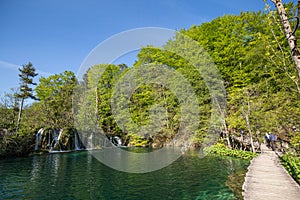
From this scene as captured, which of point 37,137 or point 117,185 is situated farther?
point 37,137

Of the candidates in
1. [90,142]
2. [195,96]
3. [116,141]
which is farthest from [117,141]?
[195,96]

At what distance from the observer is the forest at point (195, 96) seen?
44.9 feet

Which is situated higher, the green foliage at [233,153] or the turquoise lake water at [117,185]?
the green foliage at [233,153]

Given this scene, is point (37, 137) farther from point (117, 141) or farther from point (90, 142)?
point (117, 141)

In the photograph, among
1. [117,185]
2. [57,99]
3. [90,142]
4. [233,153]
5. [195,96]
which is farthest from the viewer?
[57,99]

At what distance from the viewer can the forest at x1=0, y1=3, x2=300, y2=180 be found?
44.9ft

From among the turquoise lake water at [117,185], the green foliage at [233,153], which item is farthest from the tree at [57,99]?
the green foliage at [233,153]

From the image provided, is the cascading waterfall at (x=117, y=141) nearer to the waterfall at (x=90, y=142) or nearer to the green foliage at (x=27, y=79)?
the waterfall at (x=90, y=142)

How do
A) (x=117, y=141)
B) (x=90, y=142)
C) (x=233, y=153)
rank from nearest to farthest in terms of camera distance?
(x=233, y=153), (x=90, y=142), (x=117, y=141)

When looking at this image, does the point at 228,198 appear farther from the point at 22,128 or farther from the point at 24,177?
the point at 22,128

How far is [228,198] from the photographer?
5762mm

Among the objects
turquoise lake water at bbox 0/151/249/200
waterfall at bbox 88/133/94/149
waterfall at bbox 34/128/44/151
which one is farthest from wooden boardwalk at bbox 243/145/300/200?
waterfall at bbox 88/133/94/149

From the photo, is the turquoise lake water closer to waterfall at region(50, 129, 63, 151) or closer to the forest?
the forest

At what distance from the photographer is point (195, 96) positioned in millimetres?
20625
